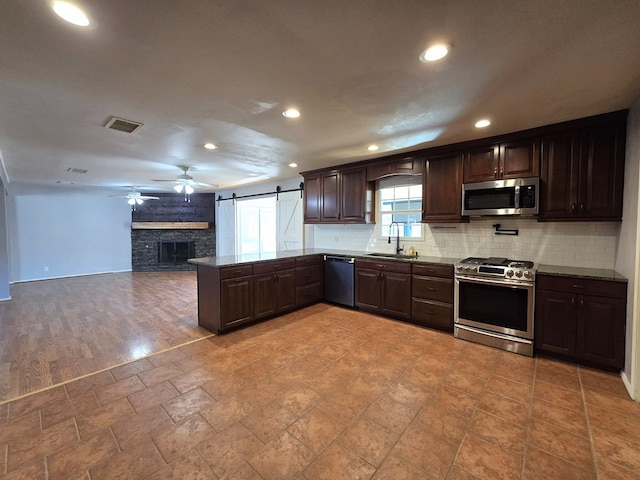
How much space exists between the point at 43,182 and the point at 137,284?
294cm

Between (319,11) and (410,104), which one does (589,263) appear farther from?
(319,11)

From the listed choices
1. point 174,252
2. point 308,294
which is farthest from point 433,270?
point 174,252

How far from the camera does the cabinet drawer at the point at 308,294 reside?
4398mm

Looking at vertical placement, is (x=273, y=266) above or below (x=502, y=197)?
below

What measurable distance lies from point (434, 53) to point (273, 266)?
10.1 ft

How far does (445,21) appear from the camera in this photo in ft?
4.69

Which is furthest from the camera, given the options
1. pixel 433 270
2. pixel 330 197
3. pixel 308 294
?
pixel 330 197

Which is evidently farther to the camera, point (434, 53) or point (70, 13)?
point (434, 53)

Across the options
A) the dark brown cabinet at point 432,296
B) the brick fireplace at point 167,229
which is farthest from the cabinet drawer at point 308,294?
the brick fireplace at point 167,229

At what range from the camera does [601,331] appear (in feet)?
8.38

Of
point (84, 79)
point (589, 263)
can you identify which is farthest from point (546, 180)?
point (84, 79)

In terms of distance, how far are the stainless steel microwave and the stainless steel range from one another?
592 mm

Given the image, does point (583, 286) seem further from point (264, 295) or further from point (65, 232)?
point (65, 232)

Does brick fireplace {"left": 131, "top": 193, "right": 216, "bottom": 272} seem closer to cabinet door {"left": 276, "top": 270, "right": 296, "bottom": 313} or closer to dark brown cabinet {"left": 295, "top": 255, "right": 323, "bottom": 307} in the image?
dark brown cabinet {"left": 295, "top": 255, "right": 323, "bottom": 307}
